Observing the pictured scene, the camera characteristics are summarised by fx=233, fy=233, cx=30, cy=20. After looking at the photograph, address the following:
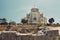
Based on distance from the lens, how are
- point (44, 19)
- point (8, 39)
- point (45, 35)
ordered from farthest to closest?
1. point (44, 19)
2. point (45, 35)
3. point (8, 39)

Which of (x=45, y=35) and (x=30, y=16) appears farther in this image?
(x=30, y=16)

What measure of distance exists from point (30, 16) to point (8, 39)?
61.6m

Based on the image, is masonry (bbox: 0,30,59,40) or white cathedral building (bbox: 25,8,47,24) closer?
masonry (bbox: 0,30,59,40)

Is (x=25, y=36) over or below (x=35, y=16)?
below

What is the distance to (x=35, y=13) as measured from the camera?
73.9 meters

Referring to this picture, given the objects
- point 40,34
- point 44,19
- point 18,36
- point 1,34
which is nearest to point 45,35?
point 40,34

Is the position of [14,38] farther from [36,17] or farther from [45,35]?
[36,17]

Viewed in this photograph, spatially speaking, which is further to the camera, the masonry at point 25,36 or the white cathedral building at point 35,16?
the white cathedral building at point 35,16

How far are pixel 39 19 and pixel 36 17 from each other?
135 centimetres

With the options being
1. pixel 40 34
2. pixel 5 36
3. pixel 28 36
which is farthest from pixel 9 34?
pixel 40 34

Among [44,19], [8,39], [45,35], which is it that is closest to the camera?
[8,39]

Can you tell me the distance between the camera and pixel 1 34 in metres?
12.3

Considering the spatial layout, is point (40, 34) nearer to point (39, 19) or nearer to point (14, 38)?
point (14, 38)

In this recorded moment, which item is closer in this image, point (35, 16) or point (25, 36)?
point (25, 36)
